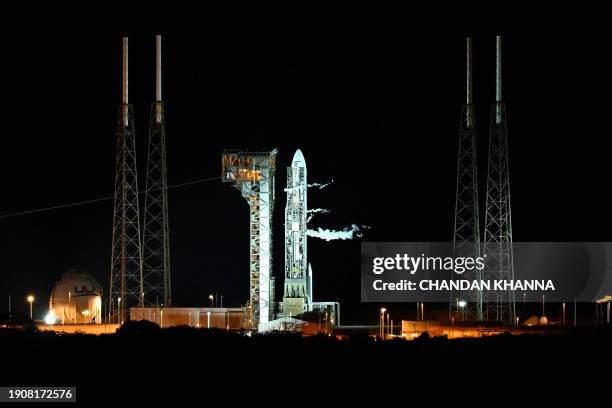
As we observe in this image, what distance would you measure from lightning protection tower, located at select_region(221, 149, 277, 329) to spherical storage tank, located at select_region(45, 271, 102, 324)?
22.3ft

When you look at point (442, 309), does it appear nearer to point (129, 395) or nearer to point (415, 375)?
point (415, 375)

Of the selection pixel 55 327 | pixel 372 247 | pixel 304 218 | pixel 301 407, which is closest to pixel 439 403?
pixel 301 407

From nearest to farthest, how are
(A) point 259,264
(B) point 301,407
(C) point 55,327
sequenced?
(B) point 301,407 → (C) point 55,327 → (A) point 259,264

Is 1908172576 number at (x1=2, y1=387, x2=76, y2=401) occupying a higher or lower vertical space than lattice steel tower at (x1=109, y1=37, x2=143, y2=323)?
lower

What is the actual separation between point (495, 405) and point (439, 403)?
142 centimetres

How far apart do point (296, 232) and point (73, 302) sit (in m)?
10.4

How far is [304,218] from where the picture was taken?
5938 cm

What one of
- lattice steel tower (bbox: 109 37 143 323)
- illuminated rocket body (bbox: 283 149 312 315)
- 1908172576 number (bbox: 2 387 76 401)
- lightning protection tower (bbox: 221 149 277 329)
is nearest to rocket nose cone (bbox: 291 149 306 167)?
illuminated rocket body (bbox: 283 149 312 315)

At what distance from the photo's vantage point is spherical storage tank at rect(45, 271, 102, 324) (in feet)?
183

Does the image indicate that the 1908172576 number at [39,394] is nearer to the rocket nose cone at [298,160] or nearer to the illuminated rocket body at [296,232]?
the illuminated rocket body at [296,232]

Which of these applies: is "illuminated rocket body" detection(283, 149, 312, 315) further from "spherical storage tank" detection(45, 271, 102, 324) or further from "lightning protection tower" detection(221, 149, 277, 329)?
"spherical storage tank" detection(45, 271, 102, 324)

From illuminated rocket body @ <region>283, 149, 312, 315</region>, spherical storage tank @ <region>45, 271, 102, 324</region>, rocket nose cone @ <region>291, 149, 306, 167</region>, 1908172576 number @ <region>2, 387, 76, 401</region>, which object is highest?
rocket nose cone @ <region>291, 149, 306, 167</region>

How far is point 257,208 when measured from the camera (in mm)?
55031

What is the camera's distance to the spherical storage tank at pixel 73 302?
183 feet
